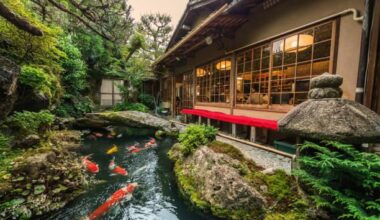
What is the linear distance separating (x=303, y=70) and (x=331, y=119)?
307 cm

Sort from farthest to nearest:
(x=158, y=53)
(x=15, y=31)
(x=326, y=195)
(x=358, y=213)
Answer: (x=158, y=53)
(x=15, y=31)
(x=326, y=195)
(x=358, y=213)

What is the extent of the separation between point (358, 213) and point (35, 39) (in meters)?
8.71

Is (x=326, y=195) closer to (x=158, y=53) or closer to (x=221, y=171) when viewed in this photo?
(x=221, y=171)

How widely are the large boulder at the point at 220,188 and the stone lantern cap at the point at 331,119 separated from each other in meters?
1.27

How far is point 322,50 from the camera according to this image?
4.83 meters

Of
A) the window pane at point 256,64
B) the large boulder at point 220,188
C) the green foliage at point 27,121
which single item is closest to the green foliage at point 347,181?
the large boulder at point 220,188

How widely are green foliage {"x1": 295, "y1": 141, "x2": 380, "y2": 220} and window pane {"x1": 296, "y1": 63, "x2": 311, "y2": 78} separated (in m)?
2.98

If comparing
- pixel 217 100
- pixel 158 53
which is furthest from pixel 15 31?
pixel 158 53

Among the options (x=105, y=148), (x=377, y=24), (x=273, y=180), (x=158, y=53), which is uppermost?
(x=158, y=53)

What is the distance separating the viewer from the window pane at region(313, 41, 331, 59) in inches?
185

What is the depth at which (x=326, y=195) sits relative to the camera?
269 centimetres

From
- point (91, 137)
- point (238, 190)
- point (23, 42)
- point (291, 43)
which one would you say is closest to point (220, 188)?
point (238, 190)

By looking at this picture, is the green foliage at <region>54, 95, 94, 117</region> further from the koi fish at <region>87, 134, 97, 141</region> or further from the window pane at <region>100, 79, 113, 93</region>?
the window pane at <region>100, 79, 113, 93</region>

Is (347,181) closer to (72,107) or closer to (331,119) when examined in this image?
(331,119)
